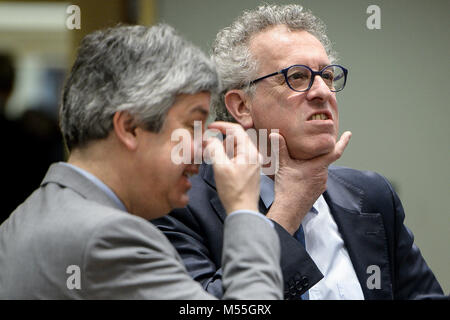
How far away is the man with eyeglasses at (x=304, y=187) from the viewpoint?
1.74 metres

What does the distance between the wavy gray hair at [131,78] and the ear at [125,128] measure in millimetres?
13

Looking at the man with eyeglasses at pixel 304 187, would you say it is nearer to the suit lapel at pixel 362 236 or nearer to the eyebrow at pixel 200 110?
the suit lapel at pixel 362 236

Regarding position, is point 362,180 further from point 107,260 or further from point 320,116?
point 107,260

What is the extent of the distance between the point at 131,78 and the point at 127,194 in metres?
0.24

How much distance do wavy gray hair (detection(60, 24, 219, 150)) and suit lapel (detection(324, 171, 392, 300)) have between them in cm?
66

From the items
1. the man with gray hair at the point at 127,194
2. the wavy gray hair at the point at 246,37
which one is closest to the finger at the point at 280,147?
the wavy gray hair at the point at 246,37

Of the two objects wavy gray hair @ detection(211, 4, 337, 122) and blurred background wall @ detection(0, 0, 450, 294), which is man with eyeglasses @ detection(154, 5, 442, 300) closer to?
wavy gray hair @ detection(211, 4, 337, 122)

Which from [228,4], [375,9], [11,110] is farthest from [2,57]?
[375,9]

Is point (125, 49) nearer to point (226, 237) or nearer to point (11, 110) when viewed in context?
point (226, 237)

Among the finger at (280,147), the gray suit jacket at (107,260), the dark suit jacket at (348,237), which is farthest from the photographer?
the finger at (280,147)

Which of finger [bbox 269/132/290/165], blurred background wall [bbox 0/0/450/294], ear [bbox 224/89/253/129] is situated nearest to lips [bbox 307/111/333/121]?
finger [bbox 269/132/290/165]

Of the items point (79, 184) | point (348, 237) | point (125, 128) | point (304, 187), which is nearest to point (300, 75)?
point (304, 187)

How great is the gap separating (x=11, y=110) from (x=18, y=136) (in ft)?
0.55
